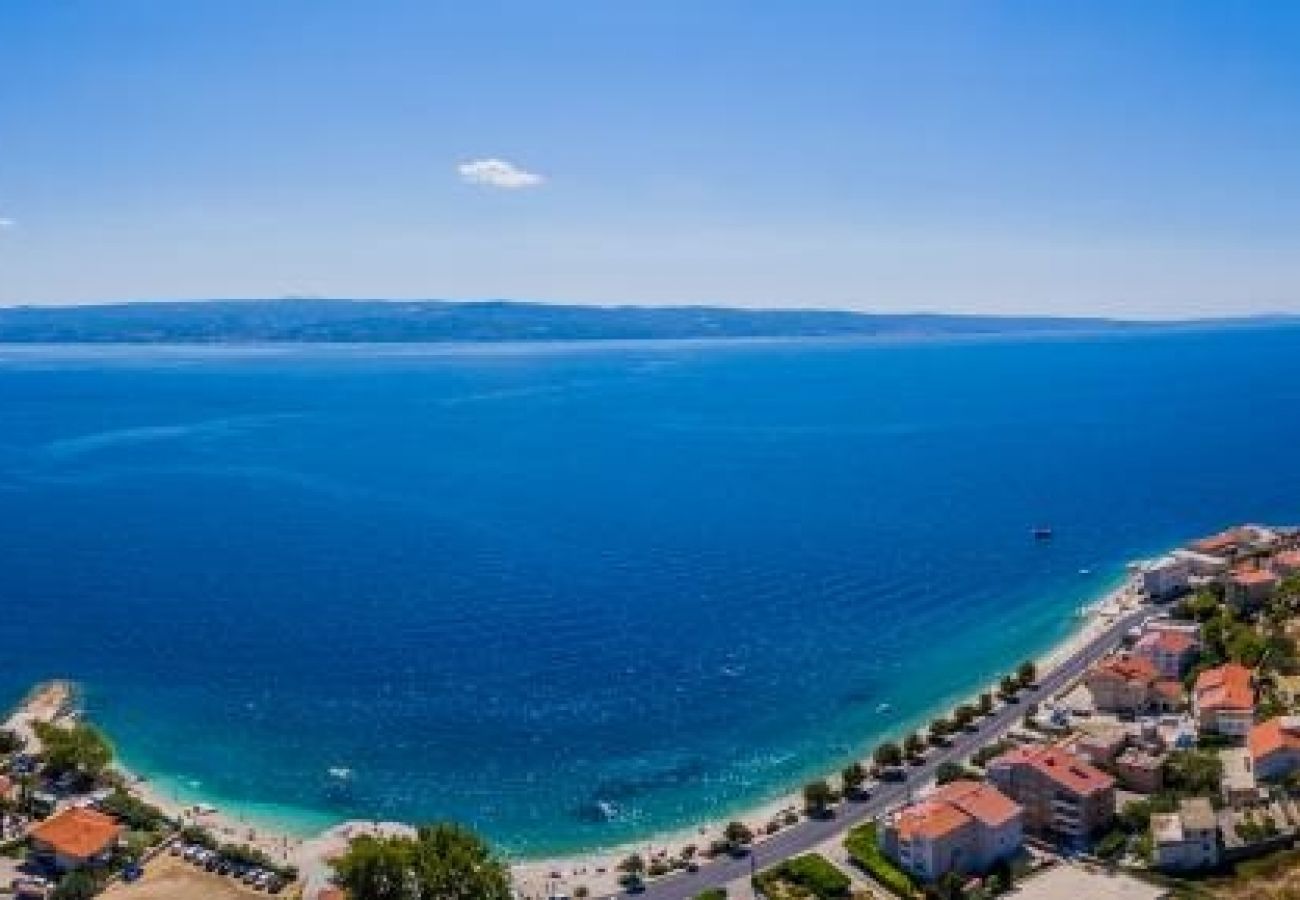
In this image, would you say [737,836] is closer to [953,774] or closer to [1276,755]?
[953,774]

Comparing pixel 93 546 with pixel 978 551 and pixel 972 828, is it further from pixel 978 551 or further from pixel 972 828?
pixel 972 828

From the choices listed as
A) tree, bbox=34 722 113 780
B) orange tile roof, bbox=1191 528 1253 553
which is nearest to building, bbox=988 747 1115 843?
tree, bbox=34 722 113 780

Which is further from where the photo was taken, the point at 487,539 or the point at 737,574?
the point at 487,539

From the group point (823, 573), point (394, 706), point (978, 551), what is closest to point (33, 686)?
point (394, 706)

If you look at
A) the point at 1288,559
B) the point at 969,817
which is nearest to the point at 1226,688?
the point at 969,817

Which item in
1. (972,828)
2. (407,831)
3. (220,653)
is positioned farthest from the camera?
(220,653)

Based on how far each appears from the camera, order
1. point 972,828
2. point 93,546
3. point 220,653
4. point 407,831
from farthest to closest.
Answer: point 93,546
point 220,653
point 407,831
point 972,828
